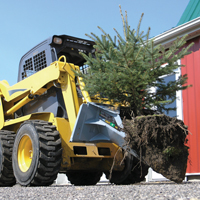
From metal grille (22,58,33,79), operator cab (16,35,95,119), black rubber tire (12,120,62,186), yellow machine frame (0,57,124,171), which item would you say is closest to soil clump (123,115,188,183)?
yellow machine frame (0,57,124,171)

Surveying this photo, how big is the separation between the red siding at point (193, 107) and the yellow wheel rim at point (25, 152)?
419 centimetres

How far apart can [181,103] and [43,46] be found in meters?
4.11

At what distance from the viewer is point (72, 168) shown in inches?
237

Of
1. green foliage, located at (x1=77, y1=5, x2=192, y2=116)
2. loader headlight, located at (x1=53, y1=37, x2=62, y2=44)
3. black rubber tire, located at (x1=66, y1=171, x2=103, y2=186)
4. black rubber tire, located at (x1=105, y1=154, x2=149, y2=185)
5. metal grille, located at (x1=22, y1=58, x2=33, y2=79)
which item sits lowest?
black rubber tire, located at (x1=66, y1=171, x2=103, y2=186)

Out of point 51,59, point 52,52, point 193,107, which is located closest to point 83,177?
point 51,59

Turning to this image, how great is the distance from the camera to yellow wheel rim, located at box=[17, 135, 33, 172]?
5.87 meters

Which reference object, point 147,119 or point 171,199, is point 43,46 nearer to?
point 147,119

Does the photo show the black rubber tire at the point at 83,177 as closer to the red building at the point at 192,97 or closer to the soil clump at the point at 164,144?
the red building at the point at 192,97

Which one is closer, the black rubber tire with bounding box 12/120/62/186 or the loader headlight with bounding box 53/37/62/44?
the black rubber tire with bounding box 12/120/62/186

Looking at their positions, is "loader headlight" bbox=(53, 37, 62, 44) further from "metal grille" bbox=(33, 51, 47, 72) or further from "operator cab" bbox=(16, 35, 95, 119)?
"metal grille" bbox=(33, 51, 47, 72)

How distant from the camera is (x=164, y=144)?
458cm

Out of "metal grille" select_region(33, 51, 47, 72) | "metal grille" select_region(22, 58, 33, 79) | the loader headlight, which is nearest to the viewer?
the loader headlight

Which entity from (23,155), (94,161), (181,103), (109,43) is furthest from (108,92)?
(181,103)

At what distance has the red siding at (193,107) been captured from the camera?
25.8 feet
